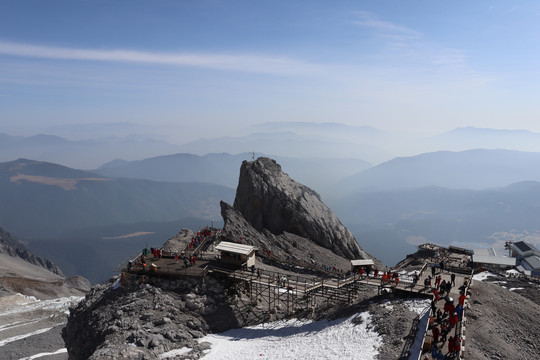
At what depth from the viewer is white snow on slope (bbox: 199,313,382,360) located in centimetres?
2922

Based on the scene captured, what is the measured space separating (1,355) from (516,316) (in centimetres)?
7325

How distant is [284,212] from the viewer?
260ft

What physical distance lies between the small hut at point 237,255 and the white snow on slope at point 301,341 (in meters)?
7.77

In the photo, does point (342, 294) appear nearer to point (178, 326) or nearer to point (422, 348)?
point (422, 348)

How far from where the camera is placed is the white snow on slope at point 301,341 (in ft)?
95.9

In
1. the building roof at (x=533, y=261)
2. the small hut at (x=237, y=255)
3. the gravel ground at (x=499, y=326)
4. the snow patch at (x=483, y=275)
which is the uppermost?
the small hut at (x=237, y=255)

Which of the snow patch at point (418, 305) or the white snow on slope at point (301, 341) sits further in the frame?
the snow patch at point (418, 305)

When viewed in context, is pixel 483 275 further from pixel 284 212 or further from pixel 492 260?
pixel 284 212

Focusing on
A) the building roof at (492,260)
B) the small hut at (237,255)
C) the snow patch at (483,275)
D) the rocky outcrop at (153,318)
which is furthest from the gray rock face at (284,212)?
the rocky outcrop at (153,318)

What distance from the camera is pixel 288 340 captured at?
1316 inches

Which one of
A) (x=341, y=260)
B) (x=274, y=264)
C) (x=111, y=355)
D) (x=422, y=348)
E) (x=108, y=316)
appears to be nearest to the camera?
(x=422, y=348)

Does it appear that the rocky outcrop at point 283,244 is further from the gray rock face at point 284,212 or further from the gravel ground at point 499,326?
the gravel ground at point 499,326

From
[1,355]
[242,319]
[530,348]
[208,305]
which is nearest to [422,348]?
[530,348]

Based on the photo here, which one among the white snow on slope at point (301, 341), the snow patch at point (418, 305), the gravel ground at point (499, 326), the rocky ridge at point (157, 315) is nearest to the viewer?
the gravel ground at point (499, 326)
